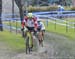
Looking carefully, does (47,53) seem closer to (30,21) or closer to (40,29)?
(30,21)

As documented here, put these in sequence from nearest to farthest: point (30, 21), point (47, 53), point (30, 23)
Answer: point (47, 53)
point (30, 21)
point (30, 23)

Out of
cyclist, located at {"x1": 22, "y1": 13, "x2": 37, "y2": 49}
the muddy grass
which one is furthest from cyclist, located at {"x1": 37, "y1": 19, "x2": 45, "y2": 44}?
cyclist, located at {"x1": 22, "y1": 13, "x2": 37, "y2": 49}

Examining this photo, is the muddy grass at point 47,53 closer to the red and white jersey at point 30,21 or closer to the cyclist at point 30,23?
the cyclist at point 30,23

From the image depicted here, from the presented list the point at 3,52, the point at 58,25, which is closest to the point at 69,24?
the point at 58,25

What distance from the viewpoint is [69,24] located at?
1124 inches

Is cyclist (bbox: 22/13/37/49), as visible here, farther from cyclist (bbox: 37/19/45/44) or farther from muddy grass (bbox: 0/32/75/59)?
cyclist (bbox: 37/19/45/44)

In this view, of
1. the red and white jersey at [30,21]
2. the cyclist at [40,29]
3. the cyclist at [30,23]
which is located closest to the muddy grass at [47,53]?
the cyclist at [40,29]

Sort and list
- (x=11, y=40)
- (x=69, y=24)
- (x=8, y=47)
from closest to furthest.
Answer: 1. (x=8, y=47)
2. (x=11, y=40)
3. (x=69, y=24)

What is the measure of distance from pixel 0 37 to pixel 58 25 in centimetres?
866

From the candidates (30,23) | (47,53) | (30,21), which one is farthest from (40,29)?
(47,53)

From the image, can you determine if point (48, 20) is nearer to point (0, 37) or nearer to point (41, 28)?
point (0, 37)

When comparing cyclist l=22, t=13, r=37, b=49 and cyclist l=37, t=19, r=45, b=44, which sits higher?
cyclist l=22, t=13, r=37, b=49

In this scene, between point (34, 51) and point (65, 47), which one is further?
point (65, 47)

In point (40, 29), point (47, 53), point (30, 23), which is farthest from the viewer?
point (40, 29)
